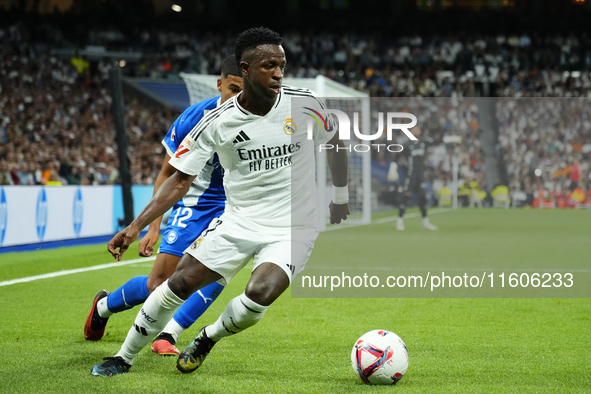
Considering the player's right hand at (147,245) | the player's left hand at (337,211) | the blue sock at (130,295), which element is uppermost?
the player's left hand at (337,211)

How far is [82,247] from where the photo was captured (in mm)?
11906

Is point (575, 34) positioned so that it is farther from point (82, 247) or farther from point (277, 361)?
point (277, 361)

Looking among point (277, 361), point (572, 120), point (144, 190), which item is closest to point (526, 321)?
point (277, 361)

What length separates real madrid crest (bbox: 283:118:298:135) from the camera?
401cm

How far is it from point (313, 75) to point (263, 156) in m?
26.1

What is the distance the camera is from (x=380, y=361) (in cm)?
379

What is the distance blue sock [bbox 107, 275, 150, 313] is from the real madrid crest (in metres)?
1.57

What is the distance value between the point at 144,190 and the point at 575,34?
24.9 m

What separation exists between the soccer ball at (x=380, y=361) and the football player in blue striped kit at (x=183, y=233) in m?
1.29

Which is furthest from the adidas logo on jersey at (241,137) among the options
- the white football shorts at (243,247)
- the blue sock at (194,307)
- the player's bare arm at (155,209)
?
the blue sock at (194,307)

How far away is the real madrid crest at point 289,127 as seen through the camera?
401 centimetres

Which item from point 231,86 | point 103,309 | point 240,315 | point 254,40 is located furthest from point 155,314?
point 231,86

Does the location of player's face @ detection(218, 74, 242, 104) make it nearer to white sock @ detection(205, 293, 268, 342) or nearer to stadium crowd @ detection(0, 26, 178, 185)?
white sock @ detection(205, 293, 268, 342)

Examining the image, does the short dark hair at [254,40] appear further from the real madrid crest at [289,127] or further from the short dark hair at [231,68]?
the short dark hair at [231,68]
